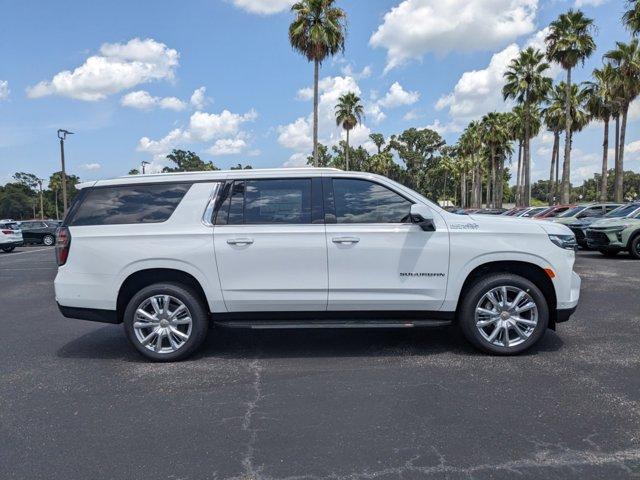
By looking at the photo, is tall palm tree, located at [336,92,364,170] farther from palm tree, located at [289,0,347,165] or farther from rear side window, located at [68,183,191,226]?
rear side window, located at [68,183,191,226]

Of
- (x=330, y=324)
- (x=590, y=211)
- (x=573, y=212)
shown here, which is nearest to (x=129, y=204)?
(x=330, y=324)

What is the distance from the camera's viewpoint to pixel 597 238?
13.7 meters

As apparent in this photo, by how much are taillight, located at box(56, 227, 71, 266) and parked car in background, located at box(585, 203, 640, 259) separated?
1342cm

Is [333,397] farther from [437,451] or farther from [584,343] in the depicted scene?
[584,343]

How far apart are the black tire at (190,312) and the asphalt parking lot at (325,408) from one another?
136 millimetres

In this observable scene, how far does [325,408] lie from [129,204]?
288cm

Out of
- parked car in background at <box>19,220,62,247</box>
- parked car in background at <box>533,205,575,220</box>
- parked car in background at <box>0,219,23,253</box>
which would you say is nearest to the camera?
parked car in background at <box>533,205,575,220</box>

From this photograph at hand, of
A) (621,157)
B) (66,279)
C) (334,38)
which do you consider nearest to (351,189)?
(66,279)

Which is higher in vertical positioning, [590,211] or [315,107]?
[315,107]

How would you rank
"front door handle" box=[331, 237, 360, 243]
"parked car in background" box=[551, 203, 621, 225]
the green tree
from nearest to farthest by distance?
"front door handle" box=[331, 237, 360, 243] → "parked car in background" box=[551, 203, 621, 225] → the green tree

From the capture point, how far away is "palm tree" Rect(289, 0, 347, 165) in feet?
92.4

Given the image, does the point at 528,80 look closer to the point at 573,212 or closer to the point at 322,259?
the point at 573,212

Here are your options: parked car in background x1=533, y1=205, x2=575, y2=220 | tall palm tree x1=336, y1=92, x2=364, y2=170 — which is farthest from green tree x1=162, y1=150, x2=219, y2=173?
parked car in background x1=533, y1=205, x2=575, y2=220

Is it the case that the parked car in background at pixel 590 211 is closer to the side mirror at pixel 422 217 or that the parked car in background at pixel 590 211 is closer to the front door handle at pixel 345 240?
the side mirror at pixel 422 217
